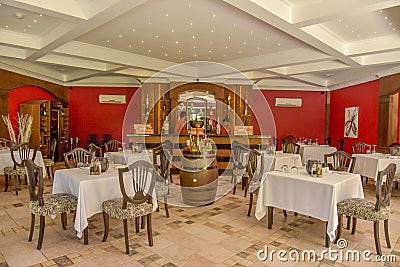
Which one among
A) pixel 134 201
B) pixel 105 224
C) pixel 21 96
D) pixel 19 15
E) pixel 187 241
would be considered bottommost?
pixel 187 241

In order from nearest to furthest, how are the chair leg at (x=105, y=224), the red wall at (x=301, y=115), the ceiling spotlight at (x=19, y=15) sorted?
the chair leg at (x=105, y=224)
the ceiling spotlight at (x=19, y=15)
the red wall at (x=301, y=115)

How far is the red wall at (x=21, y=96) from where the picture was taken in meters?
8.53

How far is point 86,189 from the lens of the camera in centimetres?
338

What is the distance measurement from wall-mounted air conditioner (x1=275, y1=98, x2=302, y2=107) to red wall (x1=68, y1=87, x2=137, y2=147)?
5140 mm

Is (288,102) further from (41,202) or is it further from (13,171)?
(41,202)

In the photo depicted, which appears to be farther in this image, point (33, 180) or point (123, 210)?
point (33, 180)

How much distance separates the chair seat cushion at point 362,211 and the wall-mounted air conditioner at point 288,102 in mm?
7586

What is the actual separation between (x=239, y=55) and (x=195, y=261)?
5.49 meters

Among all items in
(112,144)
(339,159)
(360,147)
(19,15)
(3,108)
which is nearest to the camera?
(19,15)

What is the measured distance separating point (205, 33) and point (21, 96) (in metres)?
6.35

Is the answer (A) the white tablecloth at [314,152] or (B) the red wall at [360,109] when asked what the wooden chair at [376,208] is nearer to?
(A) the white tablecloth at [314,152]

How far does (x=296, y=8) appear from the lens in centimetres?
422

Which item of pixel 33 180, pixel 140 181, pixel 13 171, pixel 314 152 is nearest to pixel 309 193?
pixel 140 181

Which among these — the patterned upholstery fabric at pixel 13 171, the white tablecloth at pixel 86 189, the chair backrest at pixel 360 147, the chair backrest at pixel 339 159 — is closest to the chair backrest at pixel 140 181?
the white tablecloth at pixel 86 189
